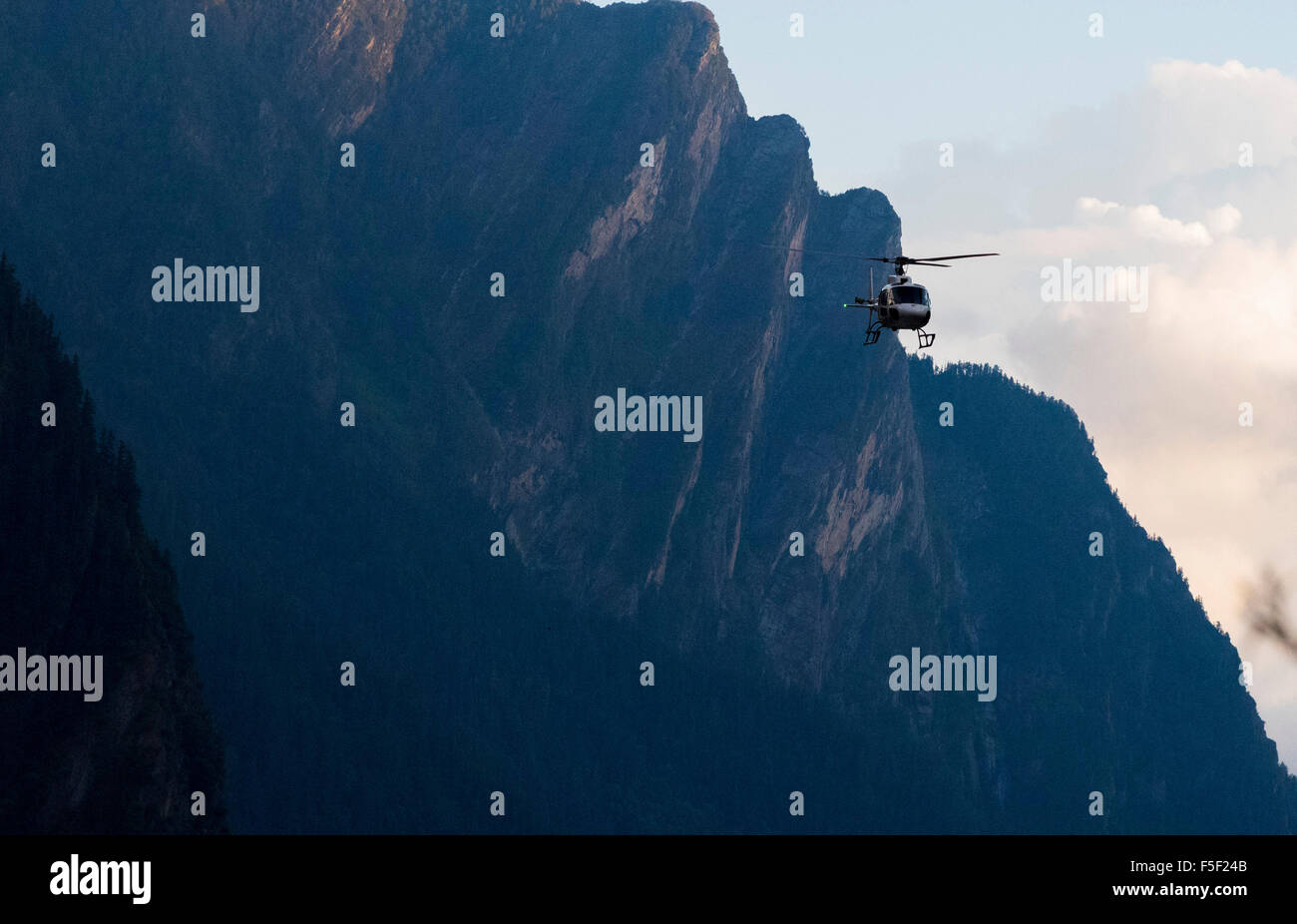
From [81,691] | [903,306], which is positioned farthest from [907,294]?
[81,691]

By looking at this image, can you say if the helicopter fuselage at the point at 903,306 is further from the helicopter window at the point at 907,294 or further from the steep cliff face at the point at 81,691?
the steep cliff face at the point at 81,691

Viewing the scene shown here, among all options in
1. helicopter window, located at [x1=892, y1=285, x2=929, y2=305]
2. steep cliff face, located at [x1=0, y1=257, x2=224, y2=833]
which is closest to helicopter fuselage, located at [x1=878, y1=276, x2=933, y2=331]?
helicopter window, located at [x1=892, y1=285, x2=929, y2=305]

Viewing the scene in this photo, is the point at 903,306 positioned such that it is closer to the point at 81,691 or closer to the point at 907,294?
the point at 907,294

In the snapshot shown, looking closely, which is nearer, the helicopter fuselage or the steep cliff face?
the helicopter fuselage

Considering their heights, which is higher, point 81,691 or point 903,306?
point 903,306

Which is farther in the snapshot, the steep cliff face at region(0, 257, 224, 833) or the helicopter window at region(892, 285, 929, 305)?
the steep cliff face at region(0, 257, 224, 833)

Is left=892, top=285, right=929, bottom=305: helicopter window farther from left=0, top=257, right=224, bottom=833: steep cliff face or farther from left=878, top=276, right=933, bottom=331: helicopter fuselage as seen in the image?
left=0, top=257, right=224, bottom=833: steep cliff face

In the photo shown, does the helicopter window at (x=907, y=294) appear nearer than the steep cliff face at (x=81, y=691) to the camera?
Yes

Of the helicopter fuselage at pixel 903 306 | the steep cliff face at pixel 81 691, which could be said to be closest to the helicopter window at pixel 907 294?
the helicopter fuselage at pixel 903 306
